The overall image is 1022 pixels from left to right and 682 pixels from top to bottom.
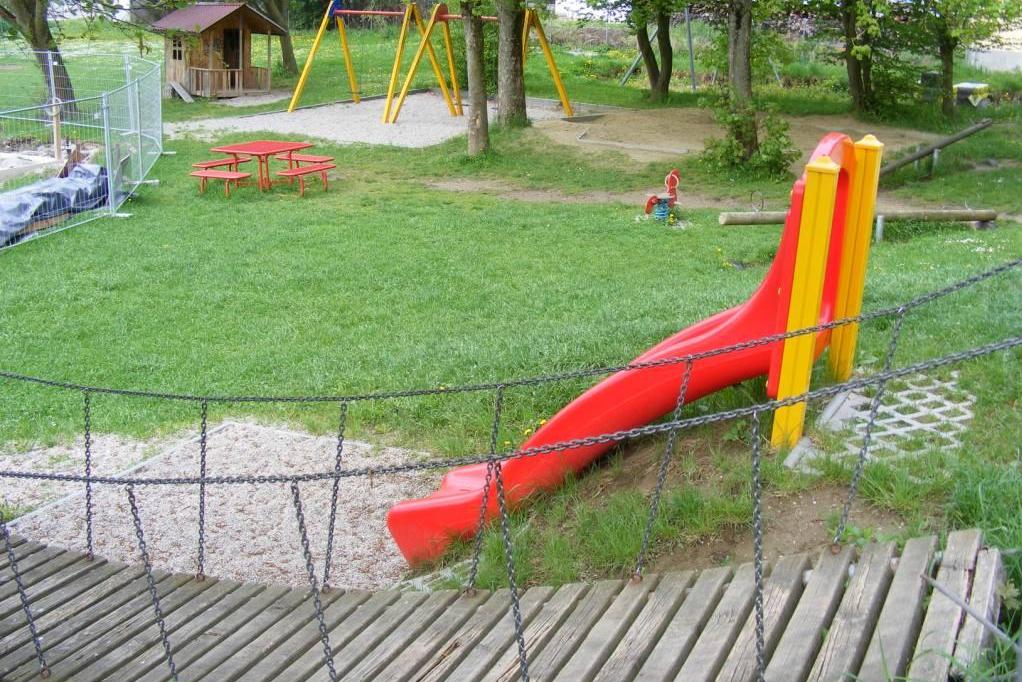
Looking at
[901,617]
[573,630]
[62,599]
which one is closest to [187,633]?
[62,599]

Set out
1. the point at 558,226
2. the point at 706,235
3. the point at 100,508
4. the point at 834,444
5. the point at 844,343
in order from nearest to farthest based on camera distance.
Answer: the point at 834,444
the point at 844,343
the point at 100,508
the point at 706,235
the point at 558,226

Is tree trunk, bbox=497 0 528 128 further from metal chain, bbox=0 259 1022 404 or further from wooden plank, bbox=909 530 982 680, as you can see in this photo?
wooden plank, bbox=909 530 982 680

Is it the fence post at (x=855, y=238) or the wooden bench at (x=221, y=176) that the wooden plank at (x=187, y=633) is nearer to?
the fence post at (x=855, y=238)

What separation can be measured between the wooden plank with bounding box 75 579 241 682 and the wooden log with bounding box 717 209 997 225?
765 cm

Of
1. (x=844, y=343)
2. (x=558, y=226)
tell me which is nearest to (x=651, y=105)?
(x=558, y=226)

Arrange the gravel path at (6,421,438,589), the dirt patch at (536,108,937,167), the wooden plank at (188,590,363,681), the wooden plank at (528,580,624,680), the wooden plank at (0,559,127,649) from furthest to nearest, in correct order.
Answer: the dirt patch at (536,108,937,167) < the gravel path at (6,421,438,589) < the wooden plank at (0,559,127,649) < the wooden plank at (188,590,363,681) < the wooden plank at (528,580,624,680)

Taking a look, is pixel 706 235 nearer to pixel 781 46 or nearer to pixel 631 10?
pixel 781 46

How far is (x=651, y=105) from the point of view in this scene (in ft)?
82.1

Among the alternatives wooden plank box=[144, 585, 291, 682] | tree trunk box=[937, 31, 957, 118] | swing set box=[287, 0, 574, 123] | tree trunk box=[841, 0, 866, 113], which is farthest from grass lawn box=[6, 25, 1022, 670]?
swing set box=[287, 0, 574, 123]

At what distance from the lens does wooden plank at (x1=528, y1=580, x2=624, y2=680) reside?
3.74 meters

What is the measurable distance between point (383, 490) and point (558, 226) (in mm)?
7869

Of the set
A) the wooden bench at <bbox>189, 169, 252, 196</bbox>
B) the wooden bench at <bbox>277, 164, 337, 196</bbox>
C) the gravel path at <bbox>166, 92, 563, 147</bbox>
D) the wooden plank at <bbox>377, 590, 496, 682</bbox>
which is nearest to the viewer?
the wooden plank at <bbox>377, 590, 496, 682</bbox>

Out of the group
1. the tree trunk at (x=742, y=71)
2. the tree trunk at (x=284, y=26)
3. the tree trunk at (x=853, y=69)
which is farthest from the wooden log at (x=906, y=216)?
the tree trunk at (x=284, y=26)

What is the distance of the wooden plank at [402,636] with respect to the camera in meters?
4.08
